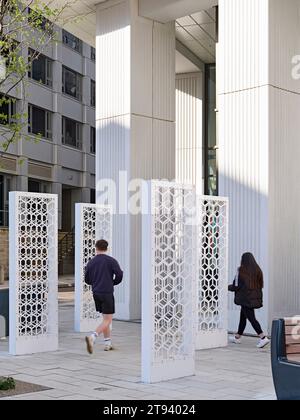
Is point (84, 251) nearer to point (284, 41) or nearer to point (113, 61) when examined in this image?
point (113, 61)

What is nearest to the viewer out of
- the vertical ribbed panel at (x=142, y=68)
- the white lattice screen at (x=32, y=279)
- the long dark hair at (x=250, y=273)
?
the white lattice screen at (x=32, y=279)

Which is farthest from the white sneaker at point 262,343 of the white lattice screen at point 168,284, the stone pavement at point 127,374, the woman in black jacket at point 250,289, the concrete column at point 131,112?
the concrete column at point 131,112

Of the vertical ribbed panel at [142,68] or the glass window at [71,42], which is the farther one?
the glass window at [71,42]

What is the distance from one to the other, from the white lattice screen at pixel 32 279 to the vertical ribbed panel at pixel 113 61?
213 inches

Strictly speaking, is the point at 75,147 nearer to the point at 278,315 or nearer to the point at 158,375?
the point at 278,315

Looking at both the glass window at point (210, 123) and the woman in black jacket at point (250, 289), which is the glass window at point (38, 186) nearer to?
the glass window at point (210, 123)

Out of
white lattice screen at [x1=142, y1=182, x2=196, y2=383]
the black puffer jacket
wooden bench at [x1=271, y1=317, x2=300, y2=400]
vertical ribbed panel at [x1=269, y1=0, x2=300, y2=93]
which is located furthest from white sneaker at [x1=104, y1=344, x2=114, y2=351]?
vertical ribbed panel at [x1=269, y1=0, x2=300, y2=93]

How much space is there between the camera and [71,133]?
42.2 meters

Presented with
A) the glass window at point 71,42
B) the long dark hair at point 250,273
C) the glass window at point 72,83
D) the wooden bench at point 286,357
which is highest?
the glass window at point 71,42

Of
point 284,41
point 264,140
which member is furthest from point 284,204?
point 284,41

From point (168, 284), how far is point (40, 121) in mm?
31431

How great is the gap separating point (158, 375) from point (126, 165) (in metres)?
7.82

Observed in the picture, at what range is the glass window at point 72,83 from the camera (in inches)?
1626
